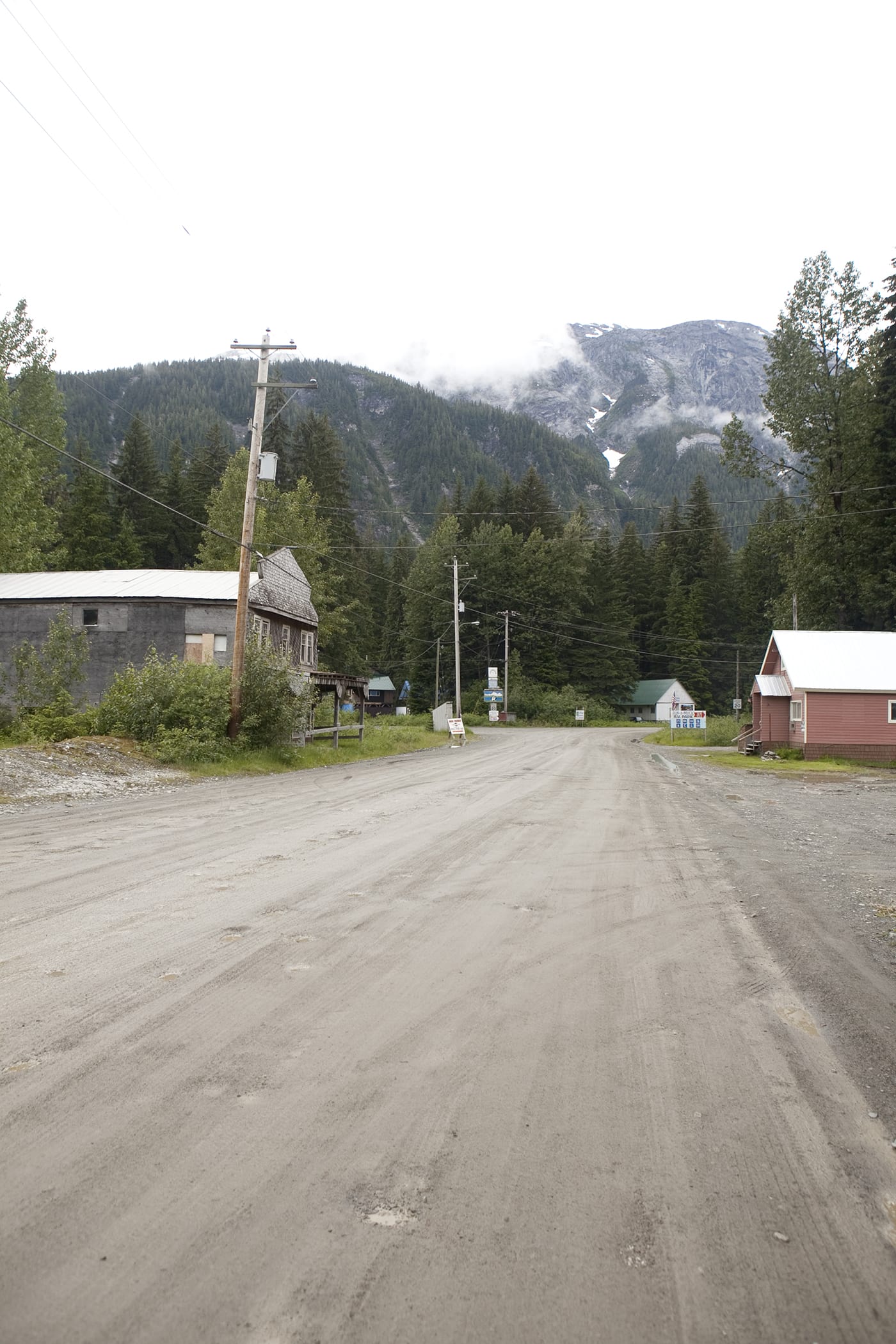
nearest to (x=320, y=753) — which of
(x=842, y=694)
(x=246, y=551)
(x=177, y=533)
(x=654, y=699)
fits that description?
(x=246, y=551)

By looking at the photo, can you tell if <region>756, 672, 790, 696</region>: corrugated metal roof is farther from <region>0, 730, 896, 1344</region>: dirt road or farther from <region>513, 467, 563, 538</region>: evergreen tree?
<region>513, 467, 563, 538</region>: evergreen tree

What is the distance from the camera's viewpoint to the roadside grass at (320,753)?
762 inches

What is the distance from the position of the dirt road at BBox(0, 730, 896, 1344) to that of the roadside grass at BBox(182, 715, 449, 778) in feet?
38.8

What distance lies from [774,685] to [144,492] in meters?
48.0

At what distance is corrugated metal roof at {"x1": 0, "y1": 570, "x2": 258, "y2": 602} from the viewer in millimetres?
32250

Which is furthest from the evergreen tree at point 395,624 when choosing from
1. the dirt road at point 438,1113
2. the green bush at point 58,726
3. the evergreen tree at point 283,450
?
the dirt road at point 438,1113

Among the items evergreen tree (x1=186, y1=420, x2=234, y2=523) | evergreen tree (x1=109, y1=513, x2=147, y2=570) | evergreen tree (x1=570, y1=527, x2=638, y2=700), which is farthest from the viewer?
evergreen tree (x1=570, y1=527, x2=638, y2=700)

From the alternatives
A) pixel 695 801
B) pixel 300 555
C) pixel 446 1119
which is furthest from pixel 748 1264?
pixel 300 555

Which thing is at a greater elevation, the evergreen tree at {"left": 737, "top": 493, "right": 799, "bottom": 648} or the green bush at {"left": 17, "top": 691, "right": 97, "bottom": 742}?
the evergreen tree at {"left": 737, "top": 493, "right": 799, "bottom": 648}

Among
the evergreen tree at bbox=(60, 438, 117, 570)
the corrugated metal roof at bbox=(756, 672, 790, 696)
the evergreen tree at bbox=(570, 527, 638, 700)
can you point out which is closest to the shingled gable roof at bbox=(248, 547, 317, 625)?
the corrugated metal roof at bbox=(756, 672, 790, 696)

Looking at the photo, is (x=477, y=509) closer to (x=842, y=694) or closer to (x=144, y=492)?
(x=144, y=492)

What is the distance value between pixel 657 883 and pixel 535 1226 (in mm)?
5634

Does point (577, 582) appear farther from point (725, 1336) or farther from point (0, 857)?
point (725, 1336)

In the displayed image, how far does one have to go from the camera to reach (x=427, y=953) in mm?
5504
